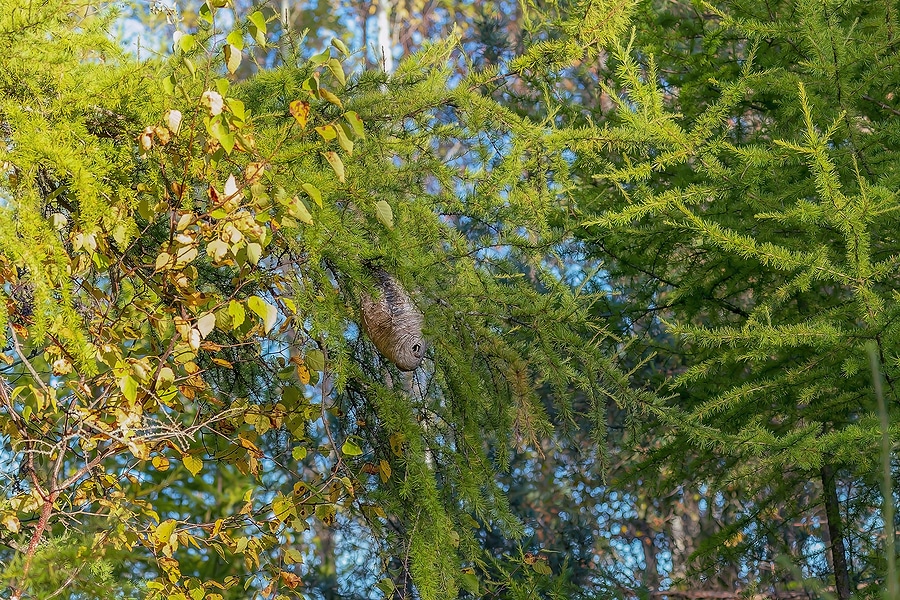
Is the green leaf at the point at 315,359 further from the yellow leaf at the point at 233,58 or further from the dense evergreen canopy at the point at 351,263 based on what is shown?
the yellow leaf at the point at 233,58

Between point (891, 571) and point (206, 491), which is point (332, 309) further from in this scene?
point (206, 491)

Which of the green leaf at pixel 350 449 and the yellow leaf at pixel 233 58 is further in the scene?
the green leaf at pixel 350 449

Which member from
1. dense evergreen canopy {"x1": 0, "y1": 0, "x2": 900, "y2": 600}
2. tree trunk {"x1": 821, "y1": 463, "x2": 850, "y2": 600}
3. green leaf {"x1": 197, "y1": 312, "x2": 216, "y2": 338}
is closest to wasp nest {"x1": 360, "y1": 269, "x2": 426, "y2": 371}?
dense evergreen canopy {"x1": 0, "y1": 0, "x2": 900, "y2": 600}

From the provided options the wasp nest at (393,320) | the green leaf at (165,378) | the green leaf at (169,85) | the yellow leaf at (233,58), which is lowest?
the green leaf at (165,378)

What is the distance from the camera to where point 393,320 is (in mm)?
2344

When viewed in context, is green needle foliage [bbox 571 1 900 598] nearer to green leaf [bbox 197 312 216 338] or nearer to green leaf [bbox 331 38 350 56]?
green leaf [bbox 331 38 350 56]

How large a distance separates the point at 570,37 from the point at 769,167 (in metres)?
1.27

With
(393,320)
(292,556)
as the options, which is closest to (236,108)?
(393,320)

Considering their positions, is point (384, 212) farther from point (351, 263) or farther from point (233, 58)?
point (233, 58)

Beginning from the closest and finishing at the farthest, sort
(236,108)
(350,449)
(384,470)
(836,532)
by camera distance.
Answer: (236,108), (350,449), (384,470), (836,532)

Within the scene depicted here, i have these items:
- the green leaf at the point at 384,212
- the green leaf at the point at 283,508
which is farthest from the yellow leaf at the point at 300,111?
the green leaf at the point at 283,508

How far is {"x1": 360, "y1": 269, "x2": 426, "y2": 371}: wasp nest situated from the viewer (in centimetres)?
234

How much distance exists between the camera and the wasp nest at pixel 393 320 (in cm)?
234

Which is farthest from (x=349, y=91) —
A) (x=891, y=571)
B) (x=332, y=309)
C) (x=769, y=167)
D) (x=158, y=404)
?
(x=891, y=571)
